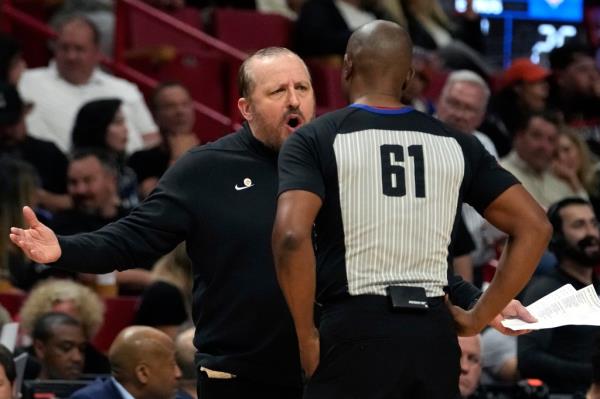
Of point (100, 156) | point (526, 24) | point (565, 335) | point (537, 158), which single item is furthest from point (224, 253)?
point (526, 24)

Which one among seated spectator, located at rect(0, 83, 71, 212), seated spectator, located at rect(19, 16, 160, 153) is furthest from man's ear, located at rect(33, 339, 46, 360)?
seated spectator, located at rect(19, 16, 160, 153)

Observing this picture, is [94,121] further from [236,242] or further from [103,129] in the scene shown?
[236,242]

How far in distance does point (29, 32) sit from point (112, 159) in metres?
2.66

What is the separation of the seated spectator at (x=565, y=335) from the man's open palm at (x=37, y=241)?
11.9 ft

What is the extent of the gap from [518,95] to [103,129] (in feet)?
14.0

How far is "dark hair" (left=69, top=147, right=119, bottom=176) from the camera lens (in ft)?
28.8

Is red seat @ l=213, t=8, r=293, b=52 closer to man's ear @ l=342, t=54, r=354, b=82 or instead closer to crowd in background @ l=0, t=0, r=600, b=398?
A: crowd in background @ l=0, t=0, r=600, b=398

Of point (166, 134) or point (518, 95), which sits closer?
point (166, 134)

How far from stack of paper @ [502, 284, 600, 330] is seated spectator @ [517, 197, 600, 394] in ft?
9.71

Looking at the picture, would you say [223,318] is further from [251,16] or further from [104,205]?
[251,16]

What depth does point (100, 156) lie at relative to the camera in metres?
8.84

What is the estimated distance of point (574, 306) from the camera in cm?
455

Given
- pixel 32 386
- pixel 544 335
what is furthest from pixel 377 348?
pixel 544 335

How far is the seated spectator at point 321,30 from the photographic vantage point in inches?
451
